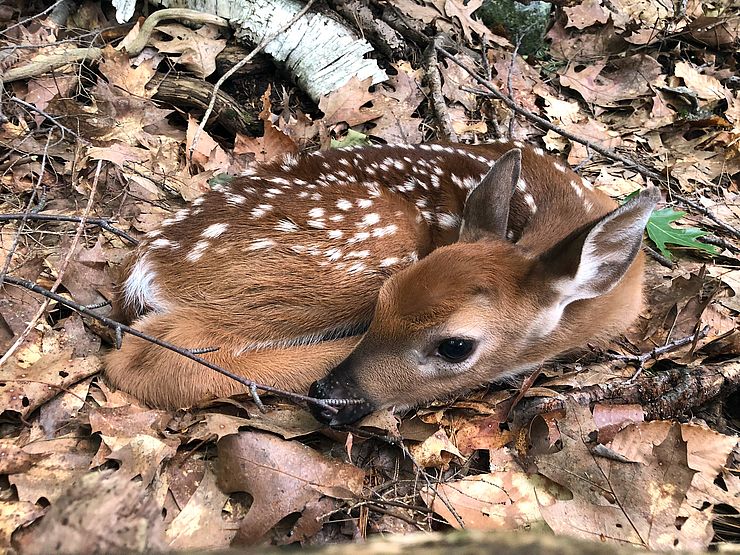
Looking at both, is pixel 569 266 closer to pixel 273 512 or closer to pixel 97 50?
pixel 273 512

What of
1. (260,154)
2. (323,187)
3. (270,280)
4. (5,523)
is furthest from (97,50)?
(5,523)

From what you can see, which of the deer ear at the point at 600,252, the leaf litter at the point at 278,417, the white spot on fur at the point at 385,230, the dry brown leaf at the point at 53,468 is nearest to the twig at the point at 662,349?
the leaf litter at the point at 278,417

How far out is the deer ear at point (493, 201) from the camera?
2.72 m

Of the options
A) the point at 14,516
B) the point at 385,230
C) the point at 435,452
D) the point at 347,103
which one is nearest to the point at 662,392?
the point at 435,452

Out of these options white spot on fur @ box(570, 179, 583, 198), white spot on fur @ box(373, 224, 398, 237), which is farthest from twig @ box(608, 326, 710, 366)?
white spot on fur @ box(373, 224, 398, 237)

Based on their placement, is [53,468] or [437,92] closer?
[53,468]

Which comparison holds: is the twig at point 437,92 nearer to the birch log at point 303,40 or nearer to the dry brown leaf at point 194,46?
the birch log at point 303,40

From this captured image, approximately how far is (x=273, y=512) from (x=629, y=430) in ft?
4.60

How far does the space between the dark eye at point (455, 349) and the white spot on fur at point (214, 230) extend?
1.17 metres

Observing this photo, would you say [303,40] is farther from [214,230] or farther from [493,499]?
[493,499]

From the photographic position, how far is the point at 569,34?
594 centimetres

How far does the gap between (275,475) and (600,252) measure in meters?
1.54

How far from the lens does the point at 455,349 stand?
2.50 metres

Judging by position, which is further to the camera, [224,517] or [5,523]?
[224,517]
